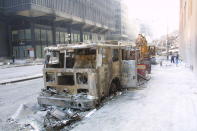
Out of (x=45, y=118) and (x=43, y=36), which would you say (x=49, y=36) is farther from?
(x=45, y=118)

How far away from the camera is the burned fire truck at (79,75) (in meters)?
7.52

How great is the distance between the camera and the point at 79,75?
7.73 m

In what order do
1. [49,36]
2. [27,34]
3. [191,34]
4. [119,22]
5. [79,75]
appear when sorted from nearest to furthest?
[79,75], [191,34], [27,34], [49,36], [119,22]

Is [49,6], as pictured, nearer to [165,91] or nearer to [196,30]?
[196,30]

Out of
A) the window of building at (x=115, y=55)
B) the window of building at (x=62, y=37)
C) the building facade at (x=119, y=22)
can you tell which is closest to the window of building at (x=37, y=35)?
the window of building at (x=62, y=37)

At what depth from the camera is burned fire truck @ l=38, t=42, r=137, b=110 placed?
7516 millimetres

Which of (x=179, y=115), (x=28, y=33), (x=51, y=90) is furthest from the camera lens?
(x=28, y=33)

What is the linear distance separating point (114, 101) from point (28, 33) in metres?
46.4

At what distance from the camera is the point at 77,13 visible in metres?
64.0

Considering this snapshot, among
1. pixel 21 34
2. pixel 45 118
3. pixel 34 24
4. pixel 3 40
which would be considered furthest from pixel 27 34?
pixel 45 118

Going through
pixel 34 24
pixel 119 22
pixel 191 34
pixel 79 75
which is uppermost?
pixel 119 22

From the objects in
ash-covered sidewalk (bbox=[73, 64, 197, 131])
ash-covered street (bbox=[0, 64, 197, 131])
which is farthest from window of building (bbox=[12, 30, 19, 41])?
ash-covered sidewalk (bbox=[73, 64, 197, 131])

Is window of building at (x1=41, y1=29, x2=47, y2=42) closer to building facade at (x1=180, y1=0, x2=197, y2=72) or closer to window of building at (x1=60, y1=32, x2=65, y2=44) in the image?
window of building at (x1=60, y1=32, x2=65, y2=44)

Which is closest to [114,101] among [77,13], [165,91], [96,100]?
[96,100]
